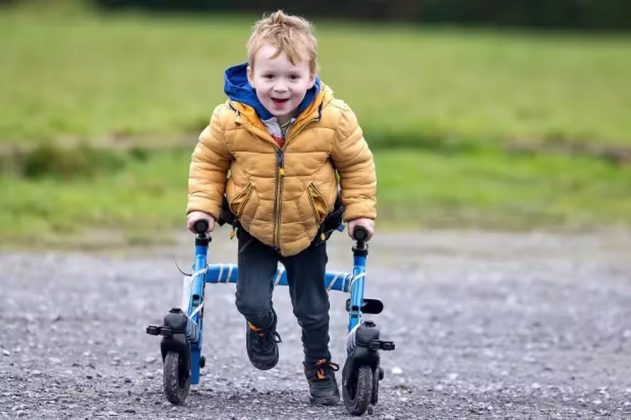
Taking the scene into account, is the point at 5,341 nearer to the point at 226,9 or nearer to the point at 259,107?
the point at 259,107

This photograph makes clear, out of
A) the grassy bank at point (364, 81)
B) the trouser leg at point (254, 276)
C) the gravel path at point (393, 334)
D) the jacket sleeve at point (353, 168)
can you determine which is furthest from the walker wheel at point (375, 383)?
the grassy bank at point (364, 81)

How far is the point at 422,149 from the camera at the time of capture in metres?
24.4

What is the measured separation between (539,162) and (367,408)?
17.1m

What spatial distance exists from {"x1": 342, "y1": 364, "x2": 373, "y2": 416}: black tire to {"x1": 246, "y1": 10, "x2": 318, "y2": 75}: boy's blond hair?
4.52ft

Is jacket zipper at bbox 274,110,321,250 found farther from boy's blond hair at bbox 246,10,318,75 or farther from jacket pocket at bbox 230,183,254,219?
boy's blond hair at bbox 246,10,318,75

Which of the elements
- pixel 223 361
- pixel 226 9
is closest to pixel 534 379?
pixel 223 361

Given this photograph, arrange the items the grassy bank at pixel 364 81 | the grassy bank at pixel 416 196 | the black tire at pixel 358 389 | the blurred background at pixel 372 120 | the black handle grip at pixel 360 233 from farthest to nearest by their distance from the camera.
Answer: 1. the grassy bank at pixel 364 81
2. the blurred background at pixel 372 120
3. the grassy bank at pixel 416 196
4. the black handle grip at pixel 360 233
5. the black tire at pixel 358 389

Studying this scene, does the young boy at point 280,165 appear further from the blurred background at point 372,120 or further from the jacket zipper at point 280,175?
the blurred background at point 372,120

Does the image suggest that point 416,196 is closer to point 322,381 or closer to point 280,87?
point 322,381

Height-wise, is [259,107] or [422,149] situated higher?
[259,107]

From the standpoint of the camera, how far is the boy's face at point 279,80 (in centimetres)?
640

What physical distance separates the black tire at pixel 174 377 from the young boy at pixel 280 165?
0.40 meters

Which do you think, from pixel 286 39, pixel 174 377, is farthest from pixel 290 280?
pixel 286 39

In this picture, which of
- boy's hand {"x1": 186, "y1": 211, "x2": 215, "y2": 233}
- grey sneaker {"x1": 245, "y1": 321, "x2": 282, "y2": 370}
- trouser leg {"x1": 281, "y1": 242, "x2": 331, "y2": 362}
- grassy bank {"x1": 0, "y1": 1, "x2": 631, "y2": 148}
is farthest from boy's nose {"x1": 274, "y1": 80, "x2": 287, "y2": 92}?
grassy bank {"x1": 0, "y1": 1, "x2": 631, "y2": 148}
